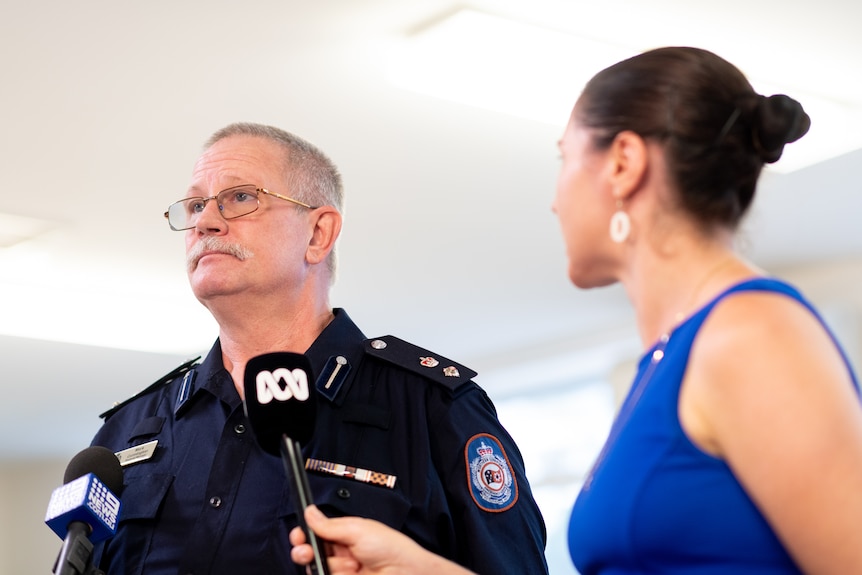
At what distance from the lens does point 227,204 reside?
2275 millimetres

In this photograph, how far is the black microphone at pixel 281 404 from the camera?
1.51 metres

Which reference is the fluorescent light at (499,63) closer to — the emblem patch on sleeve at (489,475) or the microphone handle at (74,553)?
the emblem patch on sleeve at (489,475)

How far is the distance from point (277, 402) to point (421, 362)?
0.68 metres

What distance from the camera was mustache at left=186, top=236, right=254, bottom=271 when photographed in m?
2.20

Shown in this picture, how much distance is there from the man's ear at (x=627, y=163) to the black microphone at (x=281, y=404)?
0.54 metres

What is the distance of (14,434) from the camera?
10.0 m

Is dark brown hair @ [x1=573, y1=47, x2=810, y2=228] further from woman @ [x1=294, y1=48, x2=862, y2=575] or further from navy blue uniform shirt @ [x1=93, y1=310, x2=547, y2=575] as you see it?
navy blue uniform shirt @ [x1=93, y1=310, x2=547, y2=575]

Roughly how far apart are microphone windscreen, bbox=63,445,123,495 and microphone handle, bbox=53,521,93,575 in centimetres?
19

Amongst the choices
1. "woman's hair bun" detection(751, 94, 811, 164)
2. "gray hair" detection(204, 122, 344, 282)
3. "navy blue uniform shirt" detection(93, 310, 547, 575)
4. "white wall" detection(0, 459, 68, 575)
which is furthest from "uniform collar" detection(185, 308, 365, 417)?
"white wall" detection(0, 459, 68, 575)

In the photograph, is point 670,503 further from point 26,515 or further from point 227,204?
point 26,515

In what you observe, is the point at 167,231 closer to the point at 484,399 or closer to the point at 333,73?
the point at 333,73

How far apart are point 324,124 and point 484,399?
100 inches

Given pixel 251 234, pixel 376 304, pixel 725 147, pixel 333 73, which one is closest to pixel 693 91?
pixel 725 147

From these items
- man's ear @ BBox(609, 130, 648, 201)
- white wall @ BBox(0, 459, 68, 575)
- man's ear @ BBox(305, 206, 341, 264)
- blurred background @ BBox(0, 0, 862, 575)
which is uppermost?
white wall @ BBox(0, 459, 68, 575)
